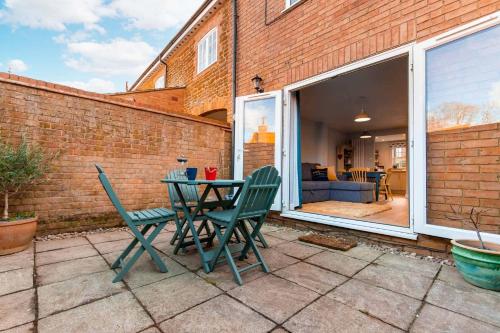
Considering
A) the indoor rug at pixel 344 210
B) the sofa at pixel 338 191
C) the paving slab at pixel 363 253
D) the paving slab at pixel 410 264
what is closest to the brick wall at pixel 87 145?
the indoor rug at pixel 344 210

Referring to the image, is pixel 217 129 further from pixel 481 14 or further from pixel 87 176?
pixel 481 14

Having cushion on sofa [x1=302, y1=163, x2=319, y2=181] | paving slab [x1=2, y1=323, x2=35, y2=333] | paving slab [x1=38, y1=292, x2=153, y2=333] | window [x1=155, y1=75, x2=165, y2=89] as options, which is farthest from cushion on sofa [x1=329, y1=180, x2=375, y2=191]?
window [x1=155, y1=75, x2=165, y2=89]

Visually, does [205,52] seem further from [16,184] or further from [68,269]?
[68,269]

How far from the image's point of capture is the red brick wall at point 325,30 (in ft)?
8.17

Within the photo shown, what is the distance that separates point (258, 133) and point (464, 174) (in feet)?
9.66

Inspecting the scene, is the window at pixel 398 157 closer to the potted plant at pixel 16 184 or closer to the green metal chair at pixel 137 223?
the green metal chair at pixel 137 223

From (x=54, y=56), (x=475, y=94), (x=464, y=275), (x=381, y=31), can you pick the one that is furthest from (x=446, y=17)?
A: (x=54, y=56)

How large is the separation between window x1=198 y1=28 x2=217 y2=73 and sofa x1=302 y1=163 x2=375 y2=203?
4162 millimetres

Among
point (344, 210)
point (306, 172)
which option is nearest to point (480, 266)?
point (344, 210)

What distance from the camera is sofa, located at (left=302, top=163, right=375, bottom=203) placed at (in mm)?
5710

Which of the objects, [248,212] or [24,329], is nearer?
[24,329]

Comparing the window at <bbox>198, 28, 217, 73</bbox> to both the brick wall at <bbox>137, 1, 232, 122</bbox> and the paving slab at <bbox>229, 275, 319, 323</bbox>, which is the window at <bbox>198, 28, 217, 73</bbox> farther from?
the paving slab at <bbox>229, 275, 319, 323</bbox>

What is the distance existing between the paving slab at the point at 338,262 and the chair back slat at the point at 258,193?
77 cm

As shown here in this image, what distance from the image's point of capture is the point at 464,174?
7.49 ft
